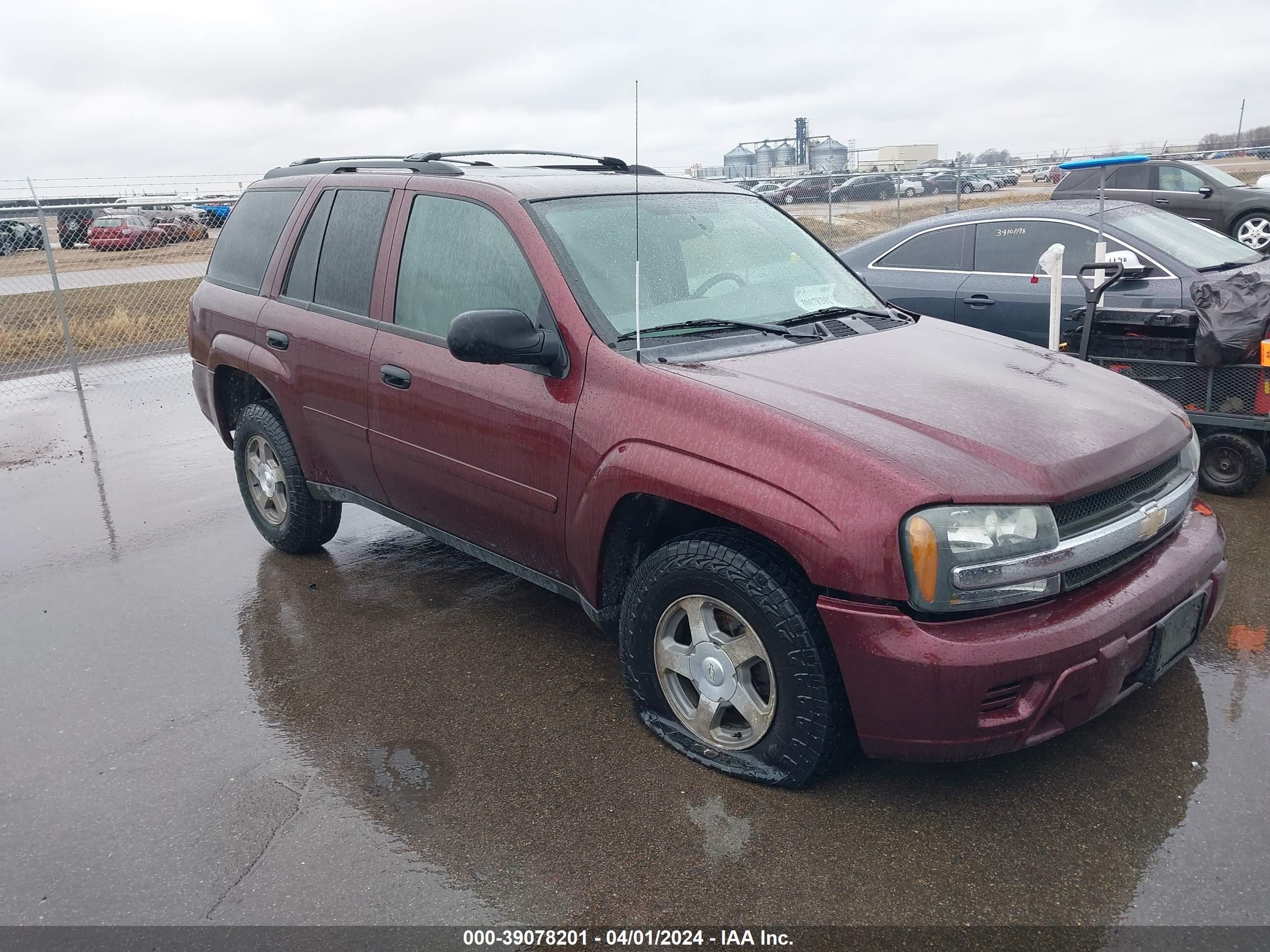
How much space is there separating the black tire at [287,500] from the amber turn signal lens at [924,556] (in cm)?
332

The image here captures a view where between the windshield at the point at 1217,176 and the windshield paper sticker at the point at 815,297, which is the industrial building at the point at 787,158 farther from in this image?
the windshield paper sticker at the point at 815,297

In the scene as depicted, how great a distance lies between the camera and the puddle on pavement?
278cm

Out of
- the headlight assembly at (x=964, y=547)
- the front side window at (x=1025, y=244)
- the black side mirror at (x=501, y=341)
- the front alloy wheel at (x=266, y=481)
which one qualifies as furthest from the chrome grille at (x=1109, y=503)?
the front side window at (x=1025, y=244)

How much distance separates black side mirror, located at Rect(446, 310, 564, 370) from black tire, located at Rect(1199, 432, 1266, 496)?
4.06 m

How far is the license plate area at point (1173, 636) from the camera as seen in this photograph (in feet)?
10.1

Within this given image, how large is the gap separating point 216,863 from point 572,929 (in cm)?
108

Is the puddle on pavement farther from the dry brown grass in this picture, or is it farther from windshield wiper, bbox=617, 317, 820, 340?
the dry brown grass

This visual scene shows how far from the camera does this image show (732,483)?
3.05 metres

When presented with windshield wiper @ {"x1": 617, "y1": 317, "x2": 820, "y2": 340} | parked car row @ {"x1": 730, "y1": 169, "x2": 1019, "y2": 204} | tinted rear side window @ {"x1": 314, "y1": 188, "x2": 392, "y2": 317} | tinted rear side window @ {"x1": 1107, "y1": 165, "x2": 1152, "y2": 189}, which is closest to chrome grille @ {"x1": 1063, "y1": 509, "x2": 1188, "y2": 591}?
windshield wiper @ {"x1": 617, "y1": 317, "x2": 820, "y2": 340}

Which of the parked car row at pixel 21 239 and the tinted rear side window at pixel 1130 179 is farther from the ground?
the tinted rear side window at pixel 1130 179

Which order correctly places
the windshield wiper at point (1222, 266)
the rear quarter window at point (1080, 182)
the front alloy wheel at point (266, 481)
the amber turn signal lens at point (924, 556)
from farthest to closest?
the rear quarter window at point (1080, 182) < the windshield wiper at point (1222, 266) < the front alloy wheel at point (266, 481) < the amber turn signal lens at point (924, 556)

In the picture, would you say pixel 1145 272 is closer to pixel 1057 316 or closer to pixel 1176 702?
pixel 1057 316

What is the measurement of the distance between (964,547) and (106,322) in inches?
546

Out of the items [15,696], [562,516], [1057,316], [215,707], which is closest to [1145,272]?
[1057,316]
